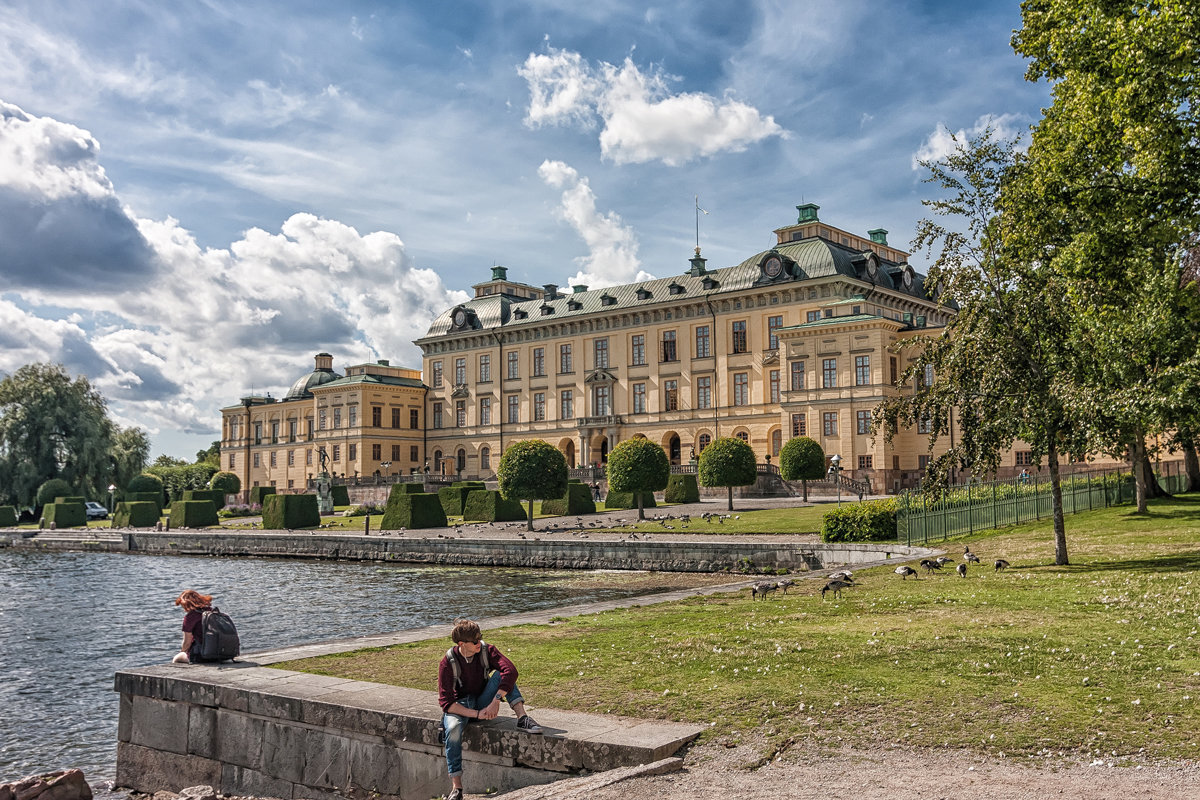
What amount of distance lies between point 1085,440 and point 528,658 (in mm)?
10311

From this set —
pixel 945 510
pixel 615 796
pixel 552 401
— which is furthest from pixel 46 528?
pixel 615 796

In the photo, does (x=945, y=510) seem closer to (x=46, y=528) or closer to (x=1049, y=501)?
(x=1049, y=501)

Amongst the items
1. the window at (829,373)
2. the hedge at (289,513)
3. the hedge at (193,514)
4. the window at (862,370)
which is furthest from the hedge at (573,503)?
the hedge at (193,514)

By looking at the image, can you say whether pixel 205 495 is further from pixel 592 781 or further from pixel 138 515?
pixel 592 781

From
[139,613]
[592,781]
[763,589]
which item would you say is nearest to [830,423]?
[139,613]

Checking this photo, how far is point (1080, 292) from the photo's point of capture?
17.2 m

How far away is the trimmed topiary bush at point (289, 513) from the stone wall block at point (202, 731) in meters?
38.3

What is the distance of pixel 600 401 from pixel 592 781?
5971 cm

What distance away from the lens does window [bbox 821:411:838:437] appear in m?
51.5

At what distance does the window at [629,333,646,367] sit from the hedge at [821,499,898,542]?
38.8m

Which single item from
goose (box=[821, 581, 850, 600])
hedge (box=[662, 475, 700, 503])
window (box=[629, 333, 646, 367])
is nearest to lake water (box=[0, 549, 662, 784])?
goose (box=[821, 581, 850, 600])

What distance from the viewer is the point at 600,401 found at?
65.9 m

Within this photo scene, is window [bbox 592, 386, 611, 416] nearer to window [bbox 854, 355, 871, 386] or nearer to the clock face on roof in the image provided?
the clock face on roof

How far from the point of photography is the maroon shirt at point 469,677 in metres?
7.07
